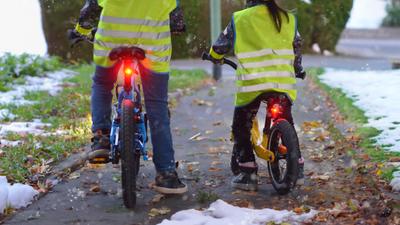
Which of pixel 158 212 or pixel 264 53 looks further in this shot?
pixel 264 53

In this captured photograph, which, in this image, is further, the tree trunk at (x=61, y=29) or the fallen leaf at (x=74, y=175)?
the tree trunk at (x=61, y=29)

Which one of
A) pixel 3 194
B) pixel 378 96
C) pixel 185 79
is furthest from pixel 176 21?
pixel 185 79

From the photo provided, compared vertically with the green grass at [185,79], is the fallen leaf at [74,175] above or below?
above

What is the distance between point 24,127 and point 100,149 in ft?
9.98

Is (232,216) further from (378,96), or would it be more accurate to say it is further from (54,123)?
(378,96)

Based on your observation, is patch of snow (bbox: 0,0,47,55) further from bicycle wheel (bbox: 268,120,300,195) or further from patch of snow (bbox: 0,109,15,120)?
bicycle wheel (bbox: 268,120,300,195)

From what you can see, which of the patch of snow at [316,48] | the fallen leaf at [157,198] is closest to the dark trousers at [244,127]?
the fallen leaf at [157,198]

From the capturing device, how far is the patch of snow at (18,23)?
2245 cm

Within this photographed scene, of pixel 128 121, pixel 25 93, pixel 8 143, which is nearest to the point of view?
pixel 128 121

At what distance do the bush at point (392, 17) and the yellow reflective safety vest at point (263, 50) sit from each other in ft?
97.5

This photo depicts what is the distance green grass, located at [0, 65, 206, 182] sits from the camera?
229 inches

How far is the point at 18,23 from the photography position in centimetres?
2358

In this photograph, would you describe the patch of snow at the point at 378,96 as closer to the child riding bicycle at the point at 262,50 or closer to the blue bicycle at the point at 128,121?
the child riding bicycle at the point at 262,50

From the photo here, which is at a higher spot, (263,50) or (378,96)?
(263,50)
